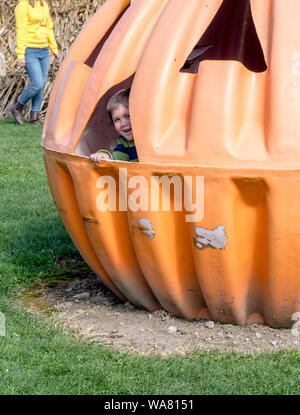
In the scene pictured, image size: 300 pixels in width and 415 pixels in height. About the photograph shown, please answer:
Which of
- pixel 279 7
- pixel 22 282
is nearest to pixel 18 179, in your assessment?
pixel 22 282

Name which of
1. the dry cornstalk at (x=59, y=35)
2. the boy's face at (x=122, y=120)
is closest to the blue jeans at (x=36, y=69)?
the dry cornstalk at (x=59, y=35)

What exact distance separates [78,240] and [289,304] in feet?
4.14

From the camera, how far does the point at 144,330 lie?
386 cm

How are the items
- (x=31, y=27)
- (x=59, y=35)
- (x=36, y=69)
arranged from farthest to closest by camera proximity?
(x=59, y=35)
(x=36, y=69)
(x=31, y=27)

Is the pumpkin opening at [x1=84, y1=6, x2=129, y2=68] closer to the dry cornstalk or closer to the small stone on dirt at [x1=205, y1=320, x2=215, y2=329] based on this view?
the small stone on dirt at [x1=205, y1=320, x2=215, y2=329]

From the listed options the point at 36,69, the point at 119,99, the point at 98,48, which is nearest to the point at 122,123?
the point at 119,99

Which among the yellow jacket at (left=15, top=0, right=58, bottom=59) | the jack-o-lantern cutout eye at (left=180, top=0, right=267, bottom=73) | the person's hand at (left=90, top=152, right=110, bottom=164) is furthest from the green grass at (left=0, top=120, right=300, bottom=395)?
the yellow jacket at (left=15, top=0, right=58, bottom=59)

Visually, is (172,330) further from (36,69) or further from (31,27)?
(31,27)

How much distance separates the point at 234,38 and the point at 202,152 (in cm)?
65

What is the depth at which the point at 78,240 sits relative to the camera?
13.4 ft

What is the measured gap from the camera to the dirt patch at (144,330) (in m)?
3.67

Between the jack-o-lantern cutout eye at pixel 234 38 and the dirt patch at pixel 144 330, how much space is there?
140 cm

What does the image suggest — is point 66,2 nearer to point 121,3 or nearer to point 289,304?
point 121,3

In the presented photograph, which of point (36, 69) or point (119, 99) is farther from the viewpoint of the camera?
point (36, 69)
